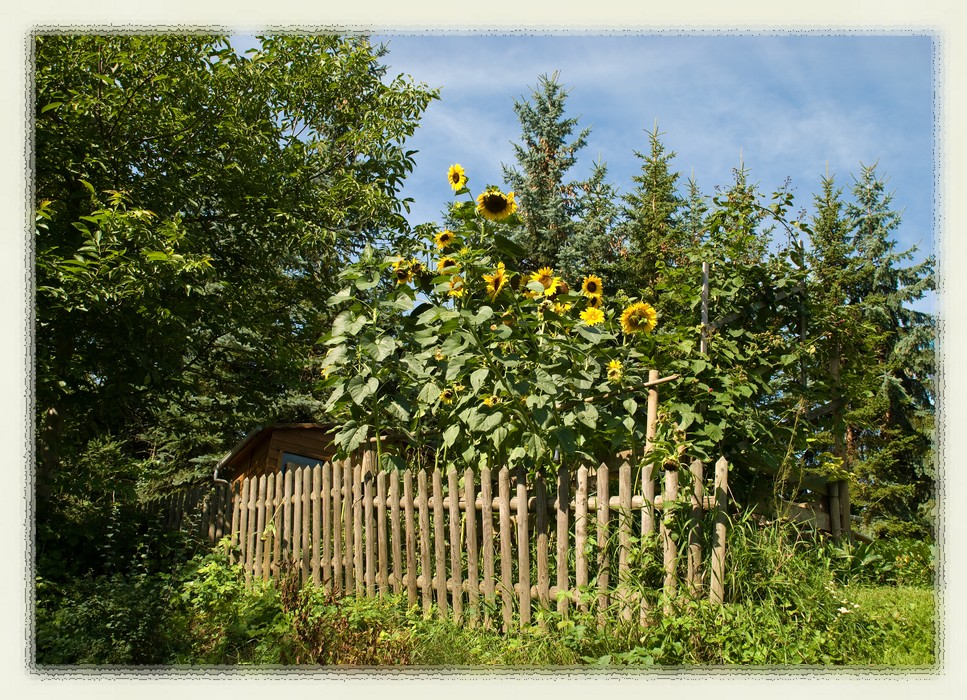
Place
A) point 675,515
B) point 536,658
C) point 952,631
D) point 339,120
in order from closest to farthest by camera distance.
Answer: point 952,631, point 536,658, point 675,515, point 339,120

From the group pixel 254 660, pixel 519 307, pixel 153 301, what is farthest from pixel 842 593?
pixel 153 301

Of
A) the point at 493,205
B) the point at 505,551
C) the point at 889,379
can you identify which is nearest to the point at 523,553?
the point at 505,551

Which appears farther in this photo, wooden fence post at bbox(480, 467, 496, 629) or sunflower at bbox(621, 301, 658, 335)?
sunflower at bbox(621, 301, 658, 335)

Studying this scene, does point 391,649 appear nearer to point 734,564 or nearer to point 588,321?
point 734,564

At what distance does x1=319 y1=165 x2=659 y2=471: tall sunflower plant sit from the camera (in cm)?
408

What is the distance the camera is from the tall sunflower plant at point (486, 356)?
A: 408cm

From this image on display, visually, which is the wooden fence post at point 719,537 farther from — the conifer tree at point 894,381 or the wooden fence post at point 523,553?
the conifer tree at point 894,381

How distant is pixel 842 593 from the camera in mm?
3564

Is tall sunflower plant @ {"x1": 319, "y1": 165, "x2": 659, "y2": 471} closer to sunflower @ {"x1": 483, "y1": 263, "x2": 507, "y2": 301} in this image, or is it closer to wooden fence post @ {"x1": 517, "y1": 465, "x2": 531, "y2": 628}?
sunflower @ {"x1": 483, "y1": 263, "x2": 507, "y2": 301}

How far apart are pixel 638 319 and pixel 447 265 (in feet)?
3.81

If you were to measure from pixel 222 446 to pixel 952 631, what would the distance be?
14.1m

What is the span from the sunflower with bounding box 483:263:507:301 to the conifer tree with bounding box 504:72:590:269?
10.2 m

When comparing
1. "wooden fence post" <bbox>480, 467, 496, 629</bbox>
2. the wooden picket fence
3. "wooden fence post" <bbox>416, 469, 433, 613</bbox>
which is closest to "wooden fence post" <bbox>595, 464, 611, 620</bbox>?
the wooden picket fence

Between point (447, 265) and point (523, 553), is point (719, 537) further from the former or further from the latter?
point (447, 265)
